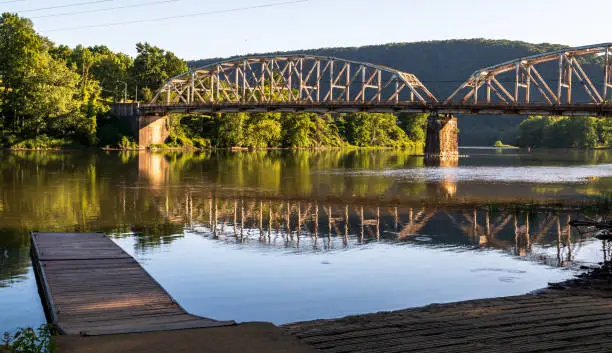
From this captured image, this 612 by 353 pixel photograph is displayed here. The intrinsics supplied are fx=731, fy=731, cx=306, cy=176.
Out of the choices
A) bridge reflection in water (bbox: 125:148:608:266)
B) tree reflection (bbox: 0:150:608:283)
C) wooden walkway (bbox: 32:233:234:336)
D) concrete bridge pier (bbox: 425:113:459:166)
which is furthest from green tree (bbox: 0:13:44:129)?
wooden walkway (bbox: 32:233:234:336)

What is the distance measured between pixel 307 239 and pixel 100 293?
12.8 m

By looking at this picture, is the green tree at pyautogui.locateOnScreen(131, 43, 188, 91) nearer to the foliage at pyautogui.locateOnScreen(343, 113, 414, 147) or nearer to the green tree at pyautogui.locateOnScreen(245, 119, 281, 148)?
the green tree at pyautogui.locateOnScreen(245, 119, 281, 148)

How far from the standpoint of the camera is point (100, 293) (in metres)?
15.1

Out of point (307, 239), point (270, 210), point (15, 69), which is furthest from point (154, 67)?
point (307, 239)

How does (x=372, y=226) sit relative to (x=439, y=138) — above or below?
below

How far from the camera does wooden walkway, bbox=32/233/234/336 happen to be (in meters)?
12.2

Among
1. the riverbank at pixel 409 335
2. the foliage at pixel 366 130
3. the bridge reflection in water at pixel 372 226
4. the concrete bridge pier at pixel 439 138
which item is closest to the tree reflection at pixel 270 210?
the bridge reflection in water at pixel 372 226

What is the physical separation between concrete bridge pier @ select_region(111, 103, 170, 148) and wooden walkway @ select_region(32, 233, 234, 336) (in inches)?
4245

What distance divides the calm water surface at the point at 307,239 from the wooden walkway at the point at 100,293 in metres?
0.72

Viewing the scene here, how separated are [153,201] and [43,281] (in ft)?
73.9

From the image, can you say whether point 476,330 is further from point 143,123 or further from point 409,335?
point 143,123

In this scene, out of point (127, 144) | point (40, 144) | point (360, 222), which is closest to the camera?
point (360, 222)

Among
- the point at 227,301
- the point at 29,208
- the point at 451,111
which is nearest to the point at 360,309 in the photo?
the point at 227,301

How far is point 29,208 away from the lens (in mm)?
Answer: 34125
